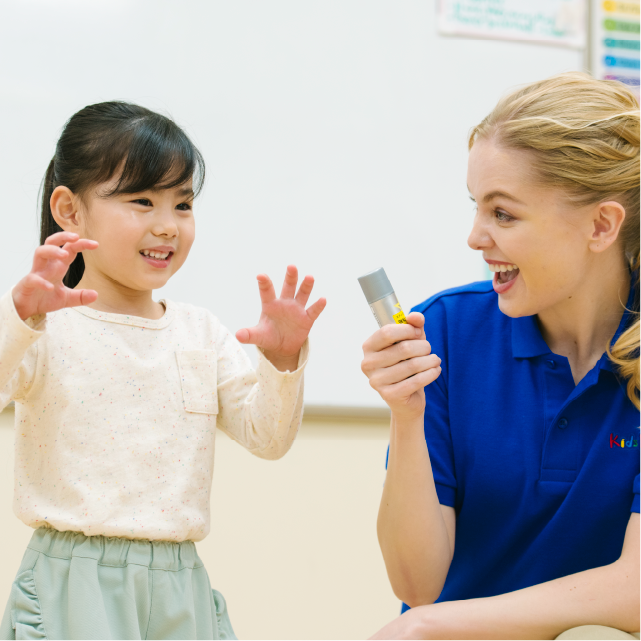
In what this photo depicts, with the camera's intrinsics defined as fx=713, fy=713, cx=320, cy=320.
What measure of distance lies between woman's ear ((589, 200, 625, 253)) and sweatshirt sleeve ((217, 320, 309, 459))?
0.43m

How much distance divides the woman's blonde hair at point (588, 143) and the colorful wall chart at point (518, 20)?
91cm

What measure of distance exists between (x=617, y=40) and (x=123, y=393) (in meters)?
1.68

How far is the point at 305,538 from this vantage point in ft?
5.40

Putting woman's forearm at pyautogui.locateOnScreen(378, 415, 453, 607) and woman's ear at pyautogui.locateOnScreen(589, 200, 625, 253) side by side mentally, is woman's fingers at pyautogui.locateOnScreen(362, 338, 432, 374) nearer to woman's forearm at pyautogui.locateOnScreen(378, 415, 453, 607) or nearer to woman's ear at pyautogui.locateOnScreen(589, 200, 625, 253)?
woman's forearm at pyautogui.locateOnScreen(378, 415, 453, 607)

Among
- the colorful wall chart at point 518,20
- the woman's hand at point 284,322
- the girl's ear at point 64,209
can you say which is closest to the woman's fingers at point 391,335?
the woman's hand at point 284,322

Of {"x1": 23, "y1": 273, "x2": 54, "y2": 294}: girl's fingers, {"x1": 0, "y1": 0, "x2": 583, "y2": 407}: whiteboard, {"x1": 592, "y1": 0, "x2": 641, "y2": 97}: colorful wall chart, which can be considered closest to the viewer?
{"x1": 23, "y1": 273, "x2": 54, "y2": 294}: girl's fingers

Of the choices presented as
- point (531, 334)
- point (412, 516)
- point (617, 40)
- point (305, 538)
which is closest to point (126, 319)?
point (412, 516)

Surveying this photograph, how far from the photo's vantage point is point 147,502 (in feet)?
3.04

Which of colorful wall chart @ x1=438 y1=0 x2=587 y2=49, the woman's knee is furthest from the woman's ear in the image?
colorful wall chart @ x1=438 y1=0 x2=587 y2=49

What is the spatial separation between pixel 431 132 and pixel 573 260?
3.01 ft

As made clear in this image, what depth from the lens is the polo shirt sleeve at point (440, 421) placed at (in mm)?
1062

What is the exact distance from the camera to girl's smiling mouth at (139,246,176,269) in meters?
0.99

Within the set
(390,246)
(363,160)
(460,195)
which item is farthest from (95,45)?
(460,195)

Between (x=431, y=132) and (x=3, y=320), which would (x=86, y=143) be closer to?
(x=3, y=320)
